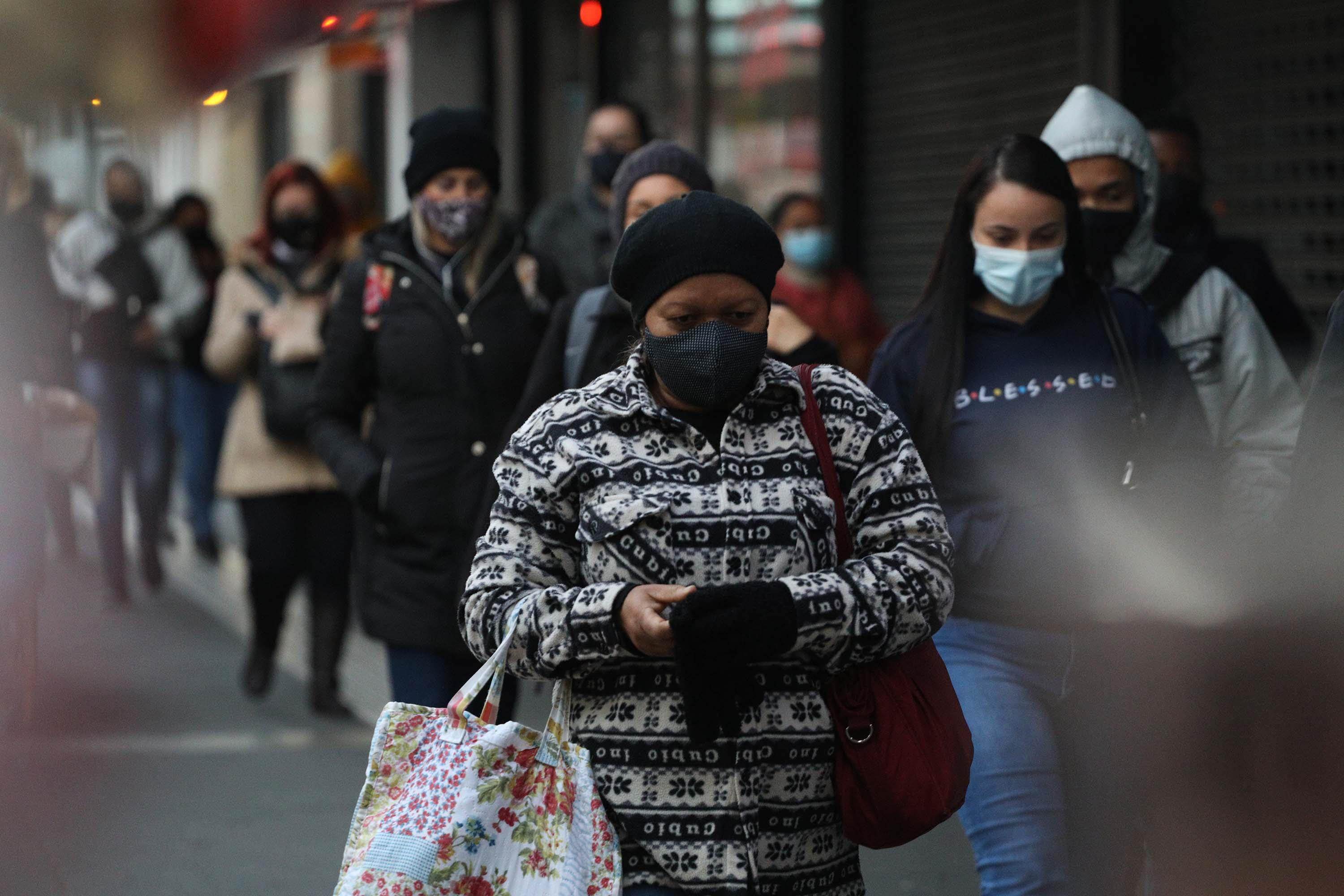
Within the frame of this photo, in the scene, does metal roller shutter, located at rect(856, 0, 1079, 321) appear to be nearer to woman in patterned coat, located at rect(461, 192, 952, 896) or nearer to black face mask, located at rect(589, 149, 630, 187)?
black face mask, located at rect(589, 149, 630, 187)

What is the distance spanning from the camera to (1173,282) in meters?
4.14

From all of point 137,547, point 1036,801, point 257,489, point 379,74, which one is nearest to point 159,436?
point 137,547

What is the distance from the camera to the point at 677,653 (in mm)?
2582

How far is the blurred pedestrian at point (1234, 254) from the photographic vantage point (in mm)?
4988

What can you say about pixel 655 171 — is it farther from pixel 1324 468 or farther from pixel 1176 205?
pixel 1324 468

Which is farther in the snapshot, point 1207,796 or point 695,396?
point 1207,796

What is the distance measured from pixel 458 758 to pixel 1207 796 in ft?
4.34

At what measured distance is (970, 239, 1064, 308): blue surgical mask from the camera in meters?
3.63

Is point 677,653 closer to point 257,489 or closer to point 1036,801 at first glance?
point 1036,801

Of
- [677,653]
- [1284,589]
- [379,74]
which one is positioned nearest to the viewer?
[677,653]

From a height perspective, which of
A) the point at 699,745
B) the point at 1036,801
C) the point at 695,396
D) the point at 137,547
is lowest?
the point at 137,547

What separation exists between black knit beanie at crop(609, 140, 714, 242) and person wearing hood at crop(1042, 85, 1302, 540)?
2.65 ft

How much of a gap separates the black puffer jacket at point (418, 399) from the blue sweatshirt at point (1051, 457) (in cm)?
141

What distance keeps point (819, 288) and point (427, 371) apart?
2794mm
